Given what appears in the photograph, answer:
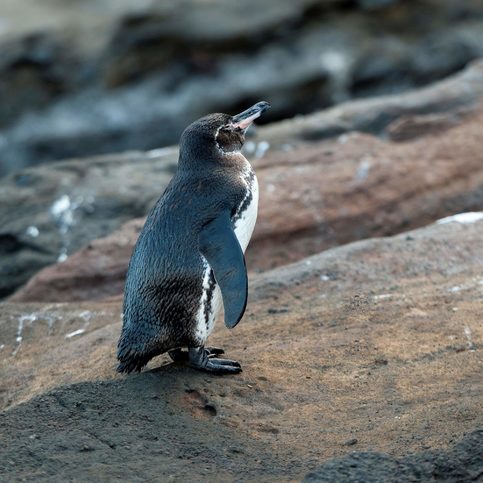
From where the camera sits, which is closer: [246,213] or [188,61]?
[246,213]

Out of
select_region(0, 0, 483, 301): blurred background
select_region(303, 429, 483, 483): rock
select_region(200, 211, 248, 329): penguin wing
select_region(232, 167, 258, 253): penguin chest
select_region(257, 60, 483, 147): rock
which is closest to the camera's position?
select_region(303, 429, 483, 483): rock

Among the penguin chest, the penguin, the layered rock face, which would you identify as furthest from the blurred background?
the penguin

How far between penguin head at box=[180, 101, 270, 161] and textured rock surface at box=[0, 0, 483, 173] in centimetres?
725

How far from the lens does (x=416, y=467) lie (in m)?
3.53

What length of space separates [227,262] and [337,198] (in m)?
3.07

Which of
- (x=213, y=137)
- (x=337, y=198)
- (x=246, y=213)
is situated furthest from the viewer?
(x=337, y=198)

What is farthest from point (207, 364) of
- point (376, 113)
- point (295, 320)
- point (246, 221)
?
point (376, 113)

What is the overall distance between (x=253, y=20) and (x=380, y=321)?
8.38 metres

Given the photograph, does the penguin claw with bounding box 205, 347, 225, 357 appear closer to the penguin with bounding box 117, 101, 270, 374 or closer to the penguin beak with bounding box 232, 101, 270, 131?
the penguin with bounding box 117, 101, 270, 374

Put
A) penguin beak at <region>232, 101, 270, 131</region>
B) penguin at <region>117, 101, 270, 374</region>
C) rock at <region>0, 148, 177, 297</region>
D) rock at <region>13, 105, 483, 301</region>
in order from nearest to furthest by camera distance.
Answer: penguin at <region>117, 101, 270, 374</region> → penguin beak at <region>232, 101, 270, 131</region> → rock at <region>13, 105, 483, 301</region> → rock at <region>0, 148, 177, 297</region>

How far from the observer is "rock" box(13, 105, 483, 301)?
6.80 m

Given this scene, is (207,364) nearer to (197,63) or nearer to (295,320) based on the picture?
(295,320)

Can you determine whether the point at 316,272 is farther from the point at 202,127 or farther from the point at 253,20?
the point at 253,20

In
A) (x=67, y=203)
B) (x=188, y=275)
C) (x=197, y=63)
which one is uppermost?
(x=188, y=275)
